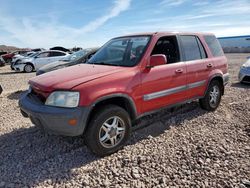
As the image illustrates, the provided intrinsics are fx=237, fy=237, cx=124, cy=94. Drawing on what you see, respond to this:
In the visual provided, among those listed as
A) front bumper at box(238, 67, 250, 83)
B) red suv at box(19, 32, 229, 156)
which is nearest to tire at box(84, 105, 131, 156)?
red suv at box(19, 32, 229, 156)

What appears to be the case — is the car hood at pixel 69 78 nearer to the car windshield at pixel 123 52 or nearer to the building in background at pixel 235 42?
the car windshield at pixel 123 52

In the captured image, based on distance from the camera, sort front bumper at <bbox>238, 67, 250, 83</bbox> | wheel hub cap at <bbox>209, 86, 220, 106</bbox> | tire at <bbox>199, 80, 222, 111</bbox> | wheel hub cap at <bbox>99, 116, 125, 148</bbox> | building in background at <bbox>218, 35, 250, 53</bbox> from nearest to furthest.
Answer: wheel hub cap at <bbox>99, 116, 125, 148</bbox> → tire at <bbox>199, 80, 222, 111</bbox> → wheel hub cap at <bbox>209, 86, 220, 106</bbox> → front bumper at <bbox>238, 67, 250, 83</bbox> → building in background at <bbox>218, 35, 250, 53</bbox>

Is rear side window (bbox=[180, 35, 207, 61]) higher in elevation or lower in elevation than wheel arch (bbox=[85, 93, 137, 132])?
higher

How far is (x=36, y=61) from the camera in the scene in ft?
52.1

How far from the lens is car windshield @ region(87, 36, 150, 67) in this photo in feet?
13.5

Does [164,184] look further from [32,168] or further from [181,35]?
[181,35]

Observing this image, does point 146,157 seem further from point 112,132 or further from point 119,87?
point 119,87

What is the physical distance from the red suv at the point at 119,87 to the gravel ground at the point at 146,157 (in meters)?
0.39

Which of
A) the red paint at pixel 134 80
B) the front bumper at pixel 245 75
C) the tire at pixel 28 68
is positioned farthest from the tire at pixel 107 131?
the tire at pixel 28 68

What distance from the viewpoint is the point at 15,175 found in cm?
321

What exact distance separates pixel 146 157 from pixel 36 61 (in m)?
14.2

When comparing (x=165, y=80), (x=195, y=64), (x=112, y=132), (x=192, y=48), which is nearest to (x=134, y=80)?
(x=165, y=80)

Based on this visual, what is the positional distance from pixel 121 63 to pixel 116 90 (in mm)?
796

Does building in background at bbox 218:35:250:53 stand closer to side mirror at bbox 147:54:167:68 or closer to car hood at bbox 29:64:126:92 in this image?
side mirror at bbox 147:54:167:68
